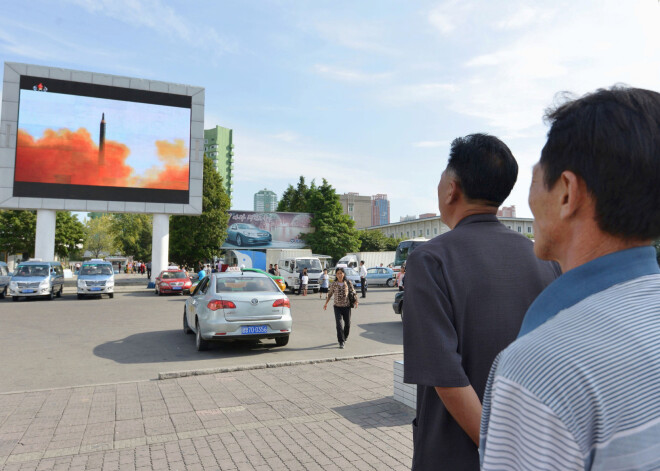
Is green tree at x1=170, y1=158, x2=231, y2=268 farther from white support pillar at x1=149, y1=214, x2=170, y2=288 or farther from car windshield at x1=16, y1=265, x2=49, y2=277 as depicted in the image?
car windshield at x1=16, y1=265, x2=49, y2=277

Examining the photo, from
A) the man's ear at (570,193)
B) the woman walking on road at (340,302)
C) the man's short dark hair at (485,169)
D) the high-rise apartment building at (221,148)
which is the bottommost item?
the woman walking on road at (340,302)

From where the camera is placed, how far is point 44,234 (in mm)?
28172

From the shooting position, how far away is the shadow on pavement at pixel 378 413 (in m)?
4.99

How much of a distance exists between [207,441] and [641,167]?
14.9ft

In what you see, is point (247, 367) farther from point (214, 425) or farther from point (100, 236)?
point (100, 236)

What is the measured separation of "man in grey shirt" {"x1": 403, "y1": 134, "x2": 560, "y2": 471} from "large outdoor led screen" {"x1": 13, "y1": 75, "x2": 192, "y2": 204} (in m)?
30.2

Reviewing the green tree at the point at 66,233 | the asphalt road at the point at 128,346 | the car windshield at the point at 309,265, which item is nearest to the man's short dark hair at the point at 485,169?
the asphalt road at the point at 128,346

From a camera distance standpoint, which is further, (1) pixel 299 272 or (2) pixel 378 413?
(1) pixel 299 272

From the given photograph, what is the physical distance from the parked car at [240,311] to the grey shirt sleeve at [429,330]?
7737 mm

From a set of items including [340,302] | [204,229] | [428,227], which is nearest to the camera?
[340,302]

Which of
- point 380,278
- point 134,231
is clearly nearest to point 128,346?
point 380,278

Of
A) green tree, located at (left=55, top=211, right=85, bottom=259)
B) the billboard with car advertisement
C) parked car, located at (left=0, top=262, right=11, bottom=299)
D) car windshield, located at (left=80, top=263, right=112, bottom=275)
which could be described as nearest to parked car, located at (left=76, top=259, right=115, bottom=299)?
car windshield, located at (left=80, top=263, right=112, bottom=275)

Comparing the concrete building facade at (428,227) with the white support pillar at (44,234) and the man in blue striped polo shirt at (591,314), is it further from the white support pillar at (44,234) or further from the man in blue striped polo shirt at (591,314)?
the man in blue striped polo shirt at (591,314)

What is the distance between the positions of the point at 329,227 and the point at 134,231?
29704mm
